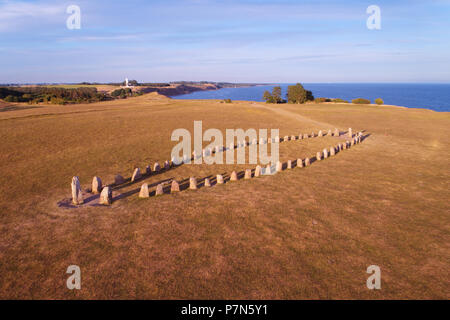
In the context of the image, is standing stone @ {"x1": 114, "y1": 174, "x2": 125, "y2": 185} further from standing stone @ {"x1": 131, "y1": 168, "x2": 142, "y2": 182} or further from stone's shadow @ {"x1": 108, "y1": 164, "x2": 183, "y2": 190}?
standing stone @ {"x1": 131, "y1": 168, "x2": 142, "y2": 182}

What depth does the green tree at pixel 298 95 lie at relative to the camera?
69.9 meters

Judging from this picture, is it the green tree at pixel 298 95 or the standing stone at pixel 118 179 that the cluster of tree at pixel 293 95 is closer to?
the green tree at pixel 298 95

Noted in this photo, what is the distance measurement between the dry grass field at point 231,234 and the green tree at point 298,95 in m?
59.7

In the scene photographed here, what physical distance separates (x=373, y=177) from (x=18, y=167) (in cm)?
1678

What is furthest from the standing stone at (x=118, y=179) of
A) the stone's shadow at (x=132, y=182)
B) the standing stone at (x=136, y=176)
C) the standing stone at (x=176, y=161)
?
the standing stone at (x=176, y=161)

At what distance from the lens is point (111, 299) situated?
4.80m

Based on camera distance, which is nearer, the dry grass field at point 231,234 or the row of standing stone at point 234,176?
the dry grass field at point 231,234

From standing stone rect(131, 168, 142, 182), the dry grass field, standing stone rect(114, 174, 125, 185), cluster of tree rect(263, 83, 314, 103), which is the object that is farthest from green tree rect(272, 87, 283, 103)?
standing stone rect(114, 174, 125, 185)

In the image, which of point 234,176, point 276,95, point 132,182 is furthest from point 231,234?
point 276,95

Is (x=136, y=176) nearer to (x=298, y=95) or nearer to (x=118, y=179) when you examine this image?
(x=118, y=179)

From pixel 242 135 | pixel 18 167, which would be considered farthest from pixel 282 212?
pixel 242 135
